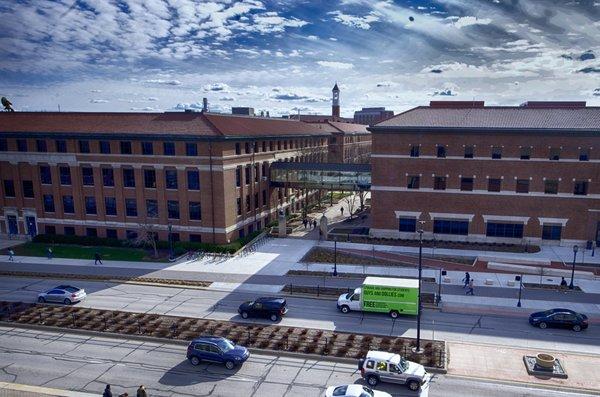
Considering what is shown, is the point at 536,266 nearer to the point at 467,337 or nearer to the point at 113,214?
the point at 467,337

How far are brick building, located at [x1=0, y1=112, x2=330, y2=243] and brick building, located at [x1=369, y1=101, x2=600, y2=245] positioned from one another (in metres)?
16.8

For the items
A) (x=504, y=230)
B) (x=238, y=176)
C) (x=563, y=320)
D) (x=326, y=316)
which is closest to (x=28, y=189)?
(x=238, y=176)

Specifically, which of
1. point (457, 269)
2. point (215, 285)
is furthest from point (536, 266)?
point (215, 285)

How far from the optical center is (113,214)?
51.8 metres

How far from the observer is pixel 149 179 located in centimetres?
5006

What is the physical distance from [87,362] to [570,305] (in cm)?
3384

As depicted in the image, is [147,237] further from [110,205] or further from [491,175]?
[491,175]

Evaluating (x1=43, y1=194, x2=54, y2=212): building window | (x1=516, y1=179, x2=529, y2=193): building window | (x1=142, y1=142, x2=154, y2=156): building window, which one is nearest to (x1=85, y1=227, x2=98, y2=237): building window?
(x1=43, y1=194, x2=54, y2=212): building window

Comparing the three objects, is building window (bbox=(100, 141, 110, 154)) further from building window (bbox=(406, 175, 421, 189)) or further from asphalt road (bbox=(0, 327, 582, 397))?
building window (bbox=(406, 175, 421, 189))

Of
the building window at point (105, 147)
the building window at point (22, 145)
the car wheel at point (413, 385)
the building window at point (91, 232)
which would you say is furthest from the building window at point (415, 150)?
the building window at point (22, 145)

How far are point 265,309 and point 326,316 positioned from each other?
440cm

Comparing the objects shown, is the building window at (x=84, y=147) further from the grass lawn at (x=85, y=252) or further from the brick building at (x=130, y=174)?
the grass lawn at (x=85, y=252)

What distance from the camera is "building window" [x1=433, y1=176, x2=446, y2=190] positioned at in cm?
5119

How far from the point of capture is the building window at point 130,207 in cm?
5100
